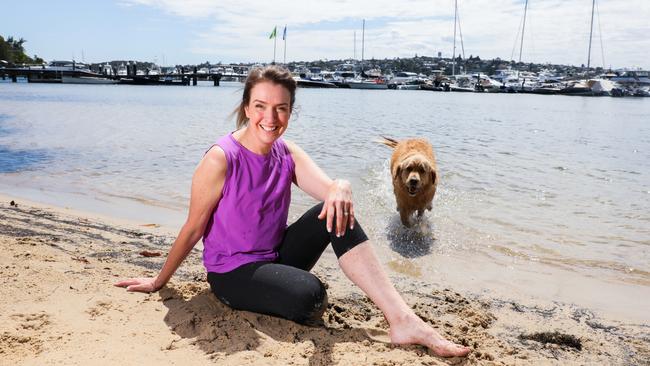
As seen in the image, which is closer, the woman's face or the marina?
the woman's face

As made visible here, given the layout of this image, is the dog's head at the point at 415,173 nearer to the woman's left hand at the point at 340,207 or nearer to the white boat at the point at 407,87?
the woman's left hand at the point at 340,207

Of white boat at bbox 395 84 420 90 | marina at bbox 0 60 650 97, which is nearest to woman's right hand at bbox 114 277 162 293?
marina at bbox 0 60 650 97

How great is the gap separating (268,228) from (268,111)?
63cm

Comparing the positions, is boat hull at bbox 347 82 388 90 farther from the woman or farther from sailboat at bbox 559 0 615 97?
the woman

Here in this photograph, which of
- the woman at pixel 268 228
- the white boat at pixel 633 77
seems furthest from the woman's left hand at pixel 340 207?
the white boat at pixel 633 77

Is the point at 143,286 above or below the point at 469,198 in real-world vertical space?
above

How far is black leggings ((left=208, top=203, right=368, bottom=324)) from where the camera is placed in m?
2.66

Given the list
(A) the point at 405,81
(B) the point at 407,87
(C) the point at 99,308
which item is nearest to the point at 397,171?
(C) the point at 99,308

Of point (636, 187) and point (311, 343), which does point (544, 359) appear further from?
point (636, 187)

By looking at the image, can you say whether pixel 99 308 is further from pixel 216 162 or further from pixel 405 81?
pixel 405 81

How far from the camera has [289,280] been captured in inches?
105

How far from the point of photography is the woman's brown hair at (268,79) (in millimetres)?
2697

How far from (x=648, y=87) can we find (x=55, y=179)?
102384 mm

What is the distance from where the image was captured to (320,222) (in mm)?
2838
